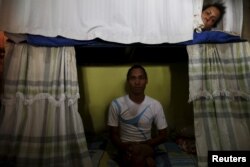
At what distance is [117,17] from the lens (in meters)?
2.54

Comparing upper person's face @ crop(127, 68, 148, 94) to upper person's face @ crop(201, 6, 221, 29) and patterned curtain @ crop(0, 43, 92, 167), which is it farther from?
upper person's face @ crop(201, 6, 221, 29)

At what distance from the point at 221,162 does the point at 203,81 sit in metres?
0.77

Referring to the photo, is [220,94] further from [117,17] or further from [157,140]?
[117,17]

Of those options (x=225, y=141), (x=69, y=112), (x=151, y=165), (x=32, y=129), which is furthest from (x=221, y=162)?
→ (x=32, y=129)

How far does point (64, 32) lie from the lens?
8.18 ft

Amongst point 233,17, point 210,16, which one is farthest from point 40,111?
point 233,17

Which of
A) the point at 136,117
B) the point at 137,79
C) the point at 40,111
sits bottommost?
the point at 136,117

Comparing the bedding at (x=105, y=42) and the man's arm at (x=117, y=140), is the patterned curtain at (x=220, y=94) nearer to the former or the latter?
the bedding at (x=105, y=42)

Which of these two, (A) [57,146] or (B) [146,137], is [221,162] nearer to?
(B) [146,137]

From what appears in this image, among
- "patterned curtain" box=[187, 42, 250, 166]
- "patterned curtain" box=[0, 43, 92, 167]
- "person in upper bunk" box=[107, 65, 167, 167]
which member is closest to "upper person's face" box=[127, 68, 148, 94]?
"person in upper bunk" box=[107, 65, 167, 167]

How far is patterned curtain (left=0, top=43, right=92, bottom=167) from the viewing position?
95.4 inches

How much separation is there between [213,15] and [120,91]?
1657mm

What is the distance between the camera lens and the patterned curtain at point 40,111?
2424 mm

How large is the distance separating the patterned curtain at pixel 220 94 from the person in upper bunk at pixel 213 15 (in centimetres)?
29
